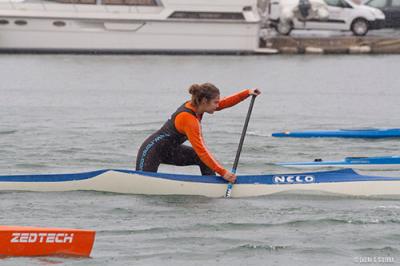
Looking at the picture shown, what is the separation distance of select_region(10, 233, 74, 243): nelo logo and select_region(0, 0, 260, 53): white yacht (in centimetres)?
3176

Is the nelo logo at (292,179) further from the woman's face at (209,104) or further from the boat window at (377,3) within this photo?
the boat window at (377,3)

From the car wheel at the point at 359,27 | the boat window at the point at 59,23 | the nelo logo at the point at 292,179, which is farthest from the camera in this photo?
the car wheel at the point at 359,27

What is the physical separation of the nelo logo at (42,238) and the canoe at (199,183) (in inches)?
111

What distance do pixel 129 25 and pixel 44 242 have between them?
106ft

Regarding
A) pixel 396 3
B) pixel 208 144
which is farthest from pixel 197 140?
pixel 396 3

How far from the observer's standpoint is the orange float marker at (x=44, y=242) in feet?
36.7

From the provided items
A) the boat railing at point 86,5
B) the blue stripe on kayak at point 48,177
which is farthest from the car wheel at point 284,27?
the blue stripe on kayak at point 48,177

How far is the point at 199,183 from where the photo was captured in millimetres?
13984

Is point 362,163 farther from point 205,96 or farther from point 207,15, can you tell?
point 207,15

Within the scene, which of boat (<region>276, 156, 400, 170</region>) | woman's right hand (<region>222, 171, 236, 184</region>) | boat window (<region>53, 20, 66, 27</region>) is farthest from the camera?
boat window (<region>53, 20, 66, 27</region>)

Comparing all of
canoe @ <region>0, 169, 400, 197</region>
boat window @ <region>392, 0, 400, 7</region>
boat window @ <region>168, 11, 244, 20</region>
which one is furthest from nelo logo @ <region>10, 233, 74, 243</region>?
boat window @ <region>392, 0, 400, 7</region>

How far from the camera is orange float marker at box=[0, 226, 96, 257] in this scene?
11.2m

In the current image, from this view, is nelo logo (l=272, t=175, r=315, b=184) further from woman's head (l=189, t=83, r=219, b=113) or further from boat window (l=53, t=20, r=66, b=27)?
boat window (l=53, t=20, r=66, b=27)

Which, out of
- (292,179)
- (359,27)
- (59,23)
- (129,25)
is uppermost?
(292,179)
